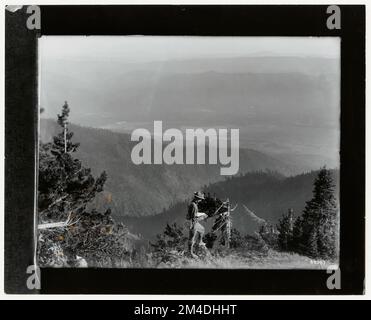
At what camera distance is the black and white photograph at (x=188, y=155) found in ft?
12.5

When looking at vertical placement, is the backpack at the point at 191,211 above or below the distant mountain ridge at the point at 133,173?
below

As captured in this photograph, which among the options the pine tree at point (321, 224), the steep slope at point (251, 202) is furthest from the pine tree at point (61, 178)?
the pine tree at point (321, 224)

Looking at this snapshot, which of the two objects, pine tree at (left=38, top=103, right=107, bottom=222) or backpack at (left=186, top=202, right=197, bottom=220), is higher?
pine tree at (left=38, top=103, right=107, bottom=222)

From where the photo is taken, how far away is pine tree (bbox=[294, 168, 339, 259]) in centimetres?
379

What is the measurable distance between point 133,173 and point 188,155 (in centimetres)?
38

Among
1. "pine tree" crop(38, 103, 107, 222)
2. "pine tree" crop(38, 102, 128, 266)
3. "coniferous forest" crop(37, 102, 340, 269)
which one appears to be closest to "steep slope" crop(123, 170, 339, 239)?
"coniferous forest" crop(37, 102, 340, 269)

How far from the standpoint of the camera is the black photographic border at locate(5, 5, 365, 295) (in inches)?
149

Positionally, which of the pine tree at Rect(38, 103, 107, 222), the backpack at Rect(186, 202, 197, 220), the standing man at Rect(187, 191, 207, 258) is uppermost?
the pine tree at Rect(38, 103, 107, 222)

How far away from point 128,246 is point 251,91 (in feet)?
4.26

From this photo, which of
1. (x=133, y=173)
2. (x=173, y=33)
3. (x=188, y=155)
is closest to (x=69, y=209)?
(x=133, y=173)

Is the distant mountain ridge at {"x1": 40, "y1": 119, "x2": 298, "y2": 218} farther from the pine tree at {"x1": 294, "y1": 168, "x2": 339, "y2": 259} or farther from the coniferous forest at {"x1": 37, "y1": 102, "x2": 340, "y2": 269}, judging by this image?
the pine tree at {"x1": 294, "y1": 168, "x2": 339, "y2": 259}

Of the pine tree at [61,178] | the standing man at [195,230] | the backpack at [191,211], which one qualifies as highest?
the pine tree at [61,178]

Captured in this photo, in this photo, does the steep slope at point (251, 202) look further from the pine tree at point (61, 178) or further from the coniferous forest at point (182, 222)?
the pine tree at point (61, 178)

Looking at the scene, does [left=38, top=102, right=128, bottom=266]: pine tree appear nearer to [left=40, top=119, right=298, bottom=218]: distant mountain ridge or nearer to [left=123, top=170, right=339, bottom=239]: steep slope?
[left=40, top=119, right=298, bottom=218]: distant mountain ridge
